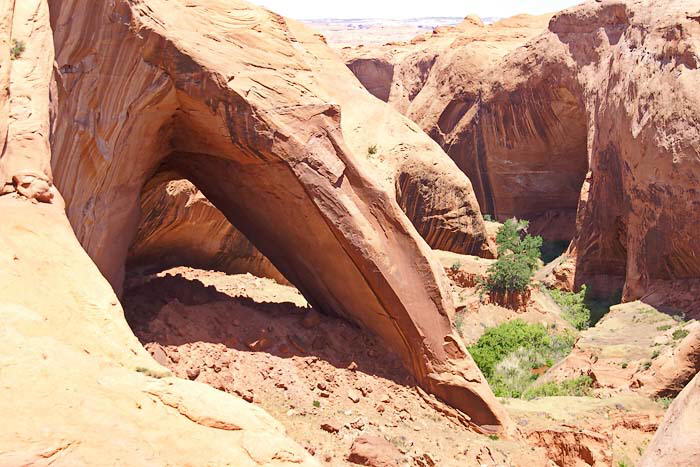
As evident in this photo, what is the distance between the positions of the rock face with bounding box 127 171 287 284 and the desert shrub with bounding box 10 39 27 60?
4.67 m

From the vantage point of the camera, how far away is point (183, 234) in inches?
528

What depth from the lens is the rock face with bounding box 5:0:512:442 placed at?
789 centimetres

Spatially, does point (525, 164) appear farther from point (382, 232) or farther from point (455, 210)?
point (382, 232)

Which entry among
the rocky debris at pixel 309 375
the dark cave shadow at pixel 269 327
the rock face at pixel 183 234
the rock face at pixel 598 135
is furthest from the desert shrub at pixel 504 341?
the rocky debris at pixel 309 375

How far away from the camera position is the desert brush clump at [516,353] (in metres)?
15.5

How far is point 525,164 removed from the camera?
2875 cm

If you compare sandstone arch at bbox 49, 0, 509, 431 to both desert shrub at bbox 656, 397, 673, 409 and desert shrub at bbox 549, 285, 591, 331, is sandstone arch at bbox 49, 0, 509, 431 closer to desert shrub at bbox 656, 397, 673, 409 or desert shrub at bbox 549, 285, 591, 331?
desert shrub at bbox 656, 397, 673, 409

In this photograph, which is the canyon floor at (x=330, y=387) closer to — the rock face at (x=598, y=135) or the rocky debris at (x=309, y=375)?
the rocky debris at (x=309, y=375)

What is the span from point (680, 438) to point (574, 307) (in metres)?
16.6

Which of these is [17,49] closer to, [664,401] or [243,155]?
[243,155]

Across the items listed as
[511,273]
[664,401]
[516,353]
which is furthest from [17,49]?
[511,273]

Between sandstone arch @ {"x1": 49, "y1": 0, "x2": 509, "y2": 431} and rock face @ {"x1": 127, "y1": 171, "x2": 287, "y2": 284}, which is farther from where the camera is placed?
rock face @ {"x1": 127, "y1": 171, "x2": 287, "y2": 284}

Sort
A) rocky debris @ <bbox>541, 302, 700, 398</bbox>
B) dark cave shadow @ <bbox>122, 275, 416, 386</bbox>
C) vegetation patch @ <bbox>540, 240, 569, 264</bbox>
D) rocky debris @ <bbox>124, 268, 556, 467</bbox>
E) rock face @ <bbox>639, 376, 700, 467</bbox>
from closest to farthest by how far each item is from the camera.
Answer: rock face @ <bbox>639, 376, 700, 467</bbox>, rocky debris @ <bbox>124, 268, 556, 467</bbox>, dark cave shadow @ <bbox>122, 275, 416, 386</bbox>, rocky debris @ <bbox>541, 302, 700, 398</bbox>, vegetation patch @ <bbox>540, 240, 569, 264</bbox>

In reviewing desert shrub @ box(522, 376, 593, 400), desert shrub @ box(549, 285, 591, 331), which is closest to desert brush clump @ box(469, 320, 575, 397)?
desert shrub @ box(522, 376, 593, 400)
